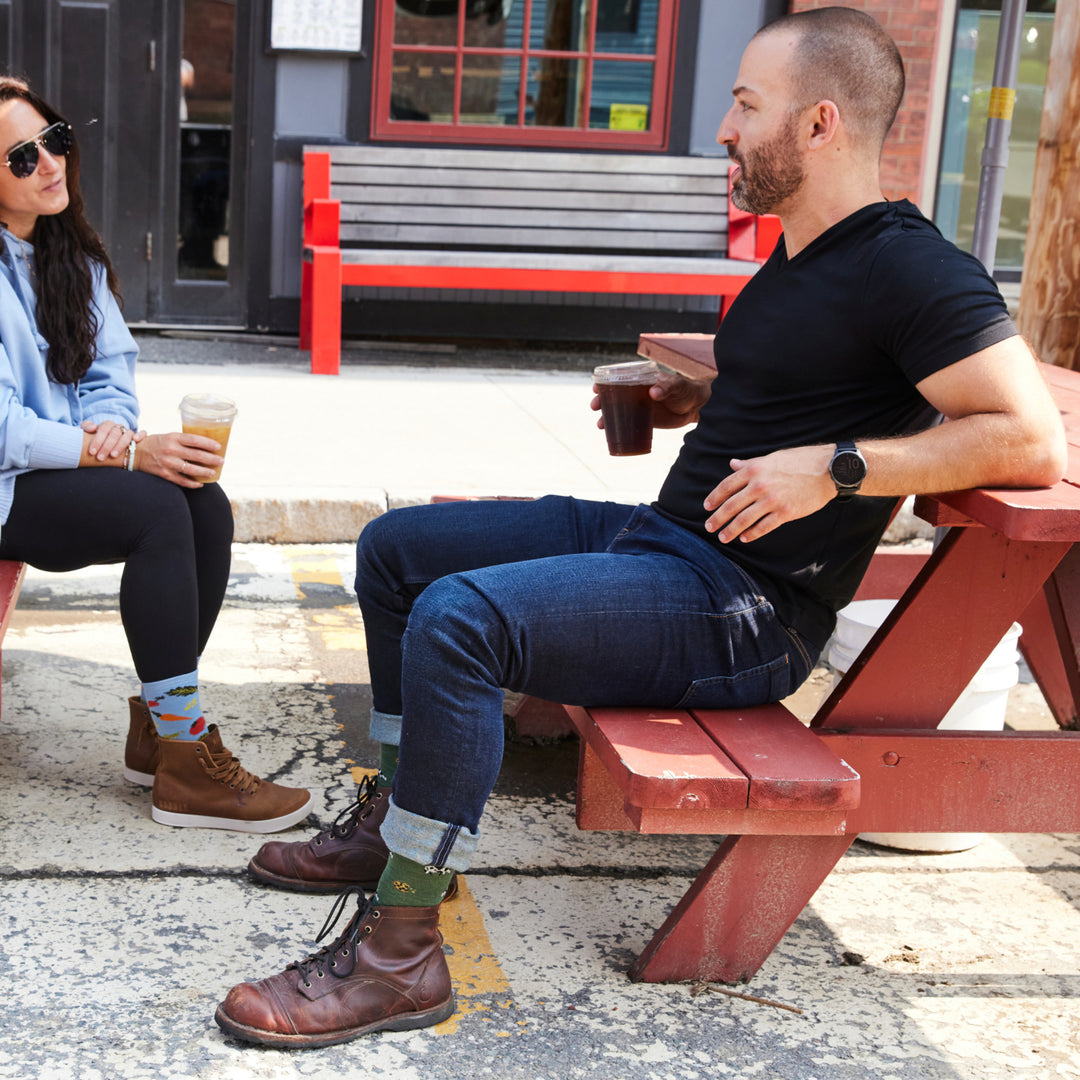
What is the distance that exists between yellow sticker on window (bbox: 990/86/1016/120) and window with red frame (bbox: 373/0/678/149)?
359cm

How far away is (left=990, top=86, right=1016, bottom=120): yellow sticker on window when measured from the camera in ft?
16.0

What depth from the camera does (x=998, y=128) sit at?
5.00 m

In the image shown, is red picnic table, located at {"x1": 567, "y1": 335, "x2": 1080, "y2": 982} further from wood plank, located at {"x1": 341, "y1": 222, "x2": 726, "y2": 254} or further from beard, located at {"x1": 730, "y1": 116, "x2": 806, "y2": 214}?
wood plank, located at {"x1": 341, "y1": 222, "x2": 726, "y2": 254}

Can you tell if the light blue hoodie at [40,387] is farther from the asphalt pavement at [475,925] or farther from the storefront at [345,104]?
the storefront at [345,104]

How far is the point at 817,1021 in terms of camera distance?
229 cm

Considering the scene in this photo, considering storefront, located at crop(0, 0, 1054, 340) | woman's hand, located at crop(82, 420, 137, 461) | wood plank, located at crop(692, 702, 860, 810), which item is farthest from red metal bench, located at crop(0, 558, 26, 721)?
storefront, located at crop(0, 0, 1054, 340)

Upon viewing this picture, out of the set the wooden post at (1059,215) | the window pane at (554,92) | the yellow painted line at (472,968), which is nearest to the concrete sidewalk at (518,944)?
the yellow painted line at (472,968)

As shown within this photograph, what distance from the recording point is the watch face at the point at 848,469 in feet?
6.90

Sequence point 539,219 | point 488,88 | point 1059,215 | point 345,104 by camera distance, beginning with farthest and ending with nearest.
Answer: point 488,88, point 539,219, point 345,104, point 1059,215

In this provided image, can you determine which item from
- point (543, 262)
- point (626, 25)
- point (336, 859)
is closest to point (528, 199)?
point (543, 262)

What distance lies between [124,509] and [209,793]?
23.1 inches

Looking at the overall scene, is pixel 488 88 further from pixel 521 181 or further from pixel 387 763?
pixel 387 763

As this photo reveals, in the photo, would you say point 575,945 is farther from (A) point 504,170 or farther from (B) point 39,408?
(A) point 504,170

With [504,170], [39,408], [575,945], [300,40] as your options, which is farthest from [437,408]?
[575,945]
